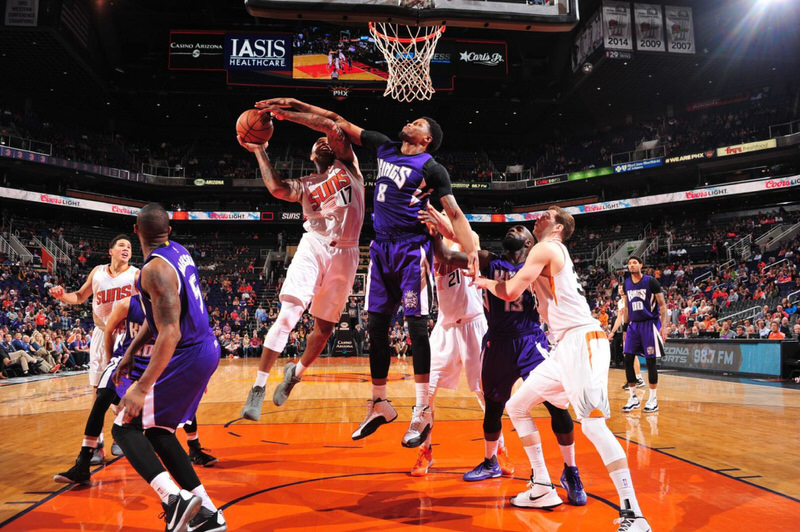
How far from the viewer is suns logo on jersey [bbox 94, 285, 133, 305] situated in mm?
5777

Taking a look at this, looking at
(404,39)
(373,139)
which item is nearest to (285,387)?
(373,139)

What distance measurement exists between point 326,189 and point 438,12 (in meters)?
2.40

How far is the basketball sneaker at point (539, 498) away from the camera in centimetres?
393

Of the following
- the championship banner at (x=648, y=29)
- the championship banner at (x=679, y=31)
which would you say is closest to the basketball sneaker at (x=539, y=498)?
the championship banner at (x=648, y=29)

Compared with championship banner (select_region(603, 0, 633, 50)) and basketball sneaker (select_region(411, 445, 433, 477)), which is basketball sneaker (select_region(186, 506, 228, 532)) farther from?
championship banner (select_region(603, 0, 633, 50))

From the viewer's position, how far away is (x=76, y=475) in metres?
4.48

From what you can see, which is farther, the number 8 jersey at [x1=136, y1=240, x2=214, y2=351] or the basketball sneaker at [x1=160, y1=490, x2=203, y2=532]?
the number 8 jersey at [x1=136, y1=240, x2=214, y2=351]

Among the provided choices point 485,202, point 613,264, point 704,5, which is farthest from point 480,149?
point 704,5

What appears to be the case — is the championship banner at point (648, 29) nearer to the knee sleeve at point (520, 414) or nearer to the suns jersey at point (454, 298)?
the suns jersey at point (454, 298)

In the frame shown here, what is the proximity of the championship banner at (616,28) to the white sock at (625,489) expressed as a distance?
80.2ft

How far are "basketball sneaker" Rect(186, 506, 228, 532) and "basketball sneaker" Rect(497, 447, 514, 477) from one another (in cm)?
266

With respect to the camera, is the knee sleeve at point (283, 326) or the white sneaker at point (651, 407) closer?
the knee sleeve at point (283, 326)

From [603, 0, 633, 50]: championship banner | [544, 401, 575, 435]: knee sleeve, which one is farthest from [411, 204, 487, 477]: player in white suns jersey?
[603, 0, 633, 50]: championship banner

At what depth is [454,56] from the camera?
78.7 feet
